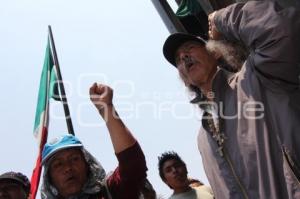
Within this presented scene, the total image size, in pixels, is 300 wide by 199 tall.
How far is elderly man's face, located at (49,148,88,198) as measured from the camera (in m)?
2.34

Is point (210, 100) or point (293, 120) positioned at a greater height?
point (210, 100)

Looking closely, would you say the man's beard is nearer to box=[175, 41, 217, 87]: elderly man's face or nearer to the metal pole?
box=[175, 41, 217, 87]: elderly man's face

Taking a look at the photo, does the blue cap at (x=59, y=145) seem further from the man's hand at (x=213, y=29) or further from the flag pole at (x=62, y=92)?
the flag pole at (x=62, y=92)

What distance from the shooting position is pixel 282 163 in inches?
63.5

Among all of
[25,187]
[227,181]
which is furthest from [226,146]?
[25,187]

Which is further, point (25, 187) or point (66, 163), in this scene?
point (25, 187)

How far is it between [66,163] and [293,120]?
1.52 meters

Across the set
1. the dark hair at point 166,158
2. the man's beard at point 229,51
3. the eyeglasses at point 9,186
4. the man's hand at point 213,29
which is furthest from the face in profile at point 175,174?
the man's hand at point 213,29

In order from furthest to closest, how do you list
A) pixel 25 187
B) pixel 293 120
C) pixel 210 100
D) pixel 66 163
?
pixel 25 187 → pixel 66 163 → pixel 210 100 → pixel 293 120

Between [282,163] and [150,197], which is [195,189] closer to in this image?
[150,197]

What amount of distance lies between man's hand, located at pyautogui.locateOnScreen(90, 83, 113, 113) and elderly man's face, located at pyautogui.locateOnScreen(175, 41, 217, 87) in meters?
0.46

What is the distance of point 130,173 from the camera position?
213cm

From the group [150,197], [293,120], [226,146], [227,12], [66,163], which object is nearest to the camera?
[293,120]

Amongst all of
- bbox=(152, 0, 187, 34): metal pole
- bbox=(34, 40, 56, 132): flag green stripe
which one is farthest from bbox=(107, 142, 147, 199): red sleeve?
bbox=(34, 40, 56, 132): flag green stripe
